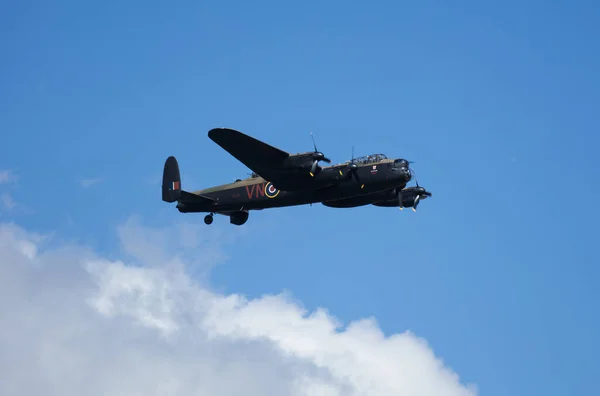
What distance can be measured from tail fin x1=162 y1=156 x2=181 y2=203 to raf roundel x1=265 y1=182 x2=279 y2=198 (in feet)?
22.1

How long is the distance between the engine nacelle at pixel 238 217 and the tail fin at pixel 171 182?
3.96m

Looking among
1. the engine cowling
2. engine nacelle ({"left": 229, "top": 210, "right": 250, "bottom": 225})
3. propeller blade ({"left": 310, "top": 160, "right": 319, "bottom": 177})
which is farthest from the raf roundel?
the engine cowling

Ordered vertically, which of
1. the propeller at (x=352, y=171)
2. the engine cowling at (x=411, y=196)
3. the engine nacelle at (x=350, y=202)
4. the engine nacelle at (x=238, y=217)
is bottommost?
the engine nacelle at (x=238, y=217)

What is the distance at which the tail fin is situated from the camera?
66.4 meters

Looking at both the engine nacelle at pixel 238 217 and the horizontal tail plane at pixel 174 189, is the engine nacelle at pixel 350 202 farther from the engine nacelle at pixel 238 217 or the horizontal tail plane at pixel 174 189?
the horizontal tail plane at pixel 174 189

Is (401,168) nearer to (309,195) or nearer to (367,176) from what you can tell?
(367,176)

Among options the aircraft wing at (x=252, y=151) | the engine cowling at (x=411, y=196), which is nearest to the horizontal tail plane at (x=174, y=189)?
the aircraft wing at (x=252, y=151)

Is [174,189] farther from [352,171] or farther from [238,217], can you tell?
[352,171]

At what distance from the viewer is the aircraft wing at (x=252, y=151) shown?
188ft

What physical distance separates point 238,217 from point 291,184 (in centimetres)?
710

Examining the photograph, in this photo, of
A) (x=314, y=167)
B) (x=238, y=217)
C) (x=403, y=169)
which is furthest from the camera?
(x=238, y=217)

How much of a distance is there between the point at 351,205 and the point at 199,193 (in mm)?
10589

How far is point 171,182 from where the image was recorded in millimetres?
67250

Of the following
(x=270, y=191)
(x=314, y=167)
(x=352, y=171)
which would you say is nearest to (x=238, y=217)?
(x=270, y=191)
